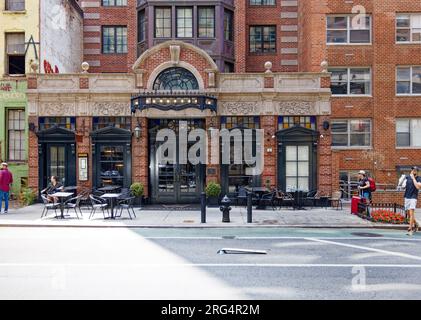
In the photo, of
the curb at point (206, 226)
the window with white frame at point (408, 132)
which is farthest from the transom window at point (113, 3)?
the window with white frame at point (408, 132)

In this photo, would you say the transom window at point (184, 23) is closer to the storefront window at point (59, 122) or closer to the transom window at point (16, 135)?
the storefront window at point (59, 122)

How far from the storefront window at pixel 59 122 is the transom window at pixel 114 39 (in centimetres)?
1068

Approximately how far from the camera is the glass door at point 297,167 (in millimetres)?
20859

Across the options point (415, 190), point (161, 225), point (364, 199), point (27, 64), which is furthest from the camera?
point (27, 64)

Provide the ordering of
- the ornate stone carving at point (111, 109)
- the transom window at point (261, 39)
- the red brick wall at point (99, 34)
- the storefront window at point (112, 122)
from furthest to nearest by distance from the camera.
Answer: the transom window at point (261, 39) < the red brick wall at point (99, 34) < the storefront window at point (112, 122) < the ornate stone carving at point (111, 109)

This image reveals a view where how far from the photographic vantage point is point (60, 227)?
15.5 meters

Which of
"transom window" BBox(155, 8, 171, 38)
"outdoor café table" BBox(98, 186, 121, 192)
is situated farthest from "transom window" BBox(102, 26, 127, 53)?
"outdoor café table" BBox(98, 186, 121, 192)

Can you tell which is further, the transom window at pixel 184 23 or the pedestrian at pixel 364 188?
the transom window at pixel 184 23

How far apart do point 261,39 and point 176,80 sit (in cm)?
1128

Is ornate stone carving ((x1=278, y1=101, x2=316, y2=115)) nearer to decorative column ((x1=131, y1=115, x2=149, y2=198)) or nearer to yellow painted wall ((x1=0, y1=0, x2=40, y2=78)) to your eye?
decorative column ((x1=131, y1=115, x2=149, y2=198))

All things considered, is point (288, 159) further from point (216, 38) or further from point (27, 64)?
point (27, 64)

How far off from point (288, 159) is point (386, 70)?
12.2m

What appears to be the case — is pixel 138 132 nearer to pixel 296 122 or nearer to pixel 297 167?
pixel 296 122
